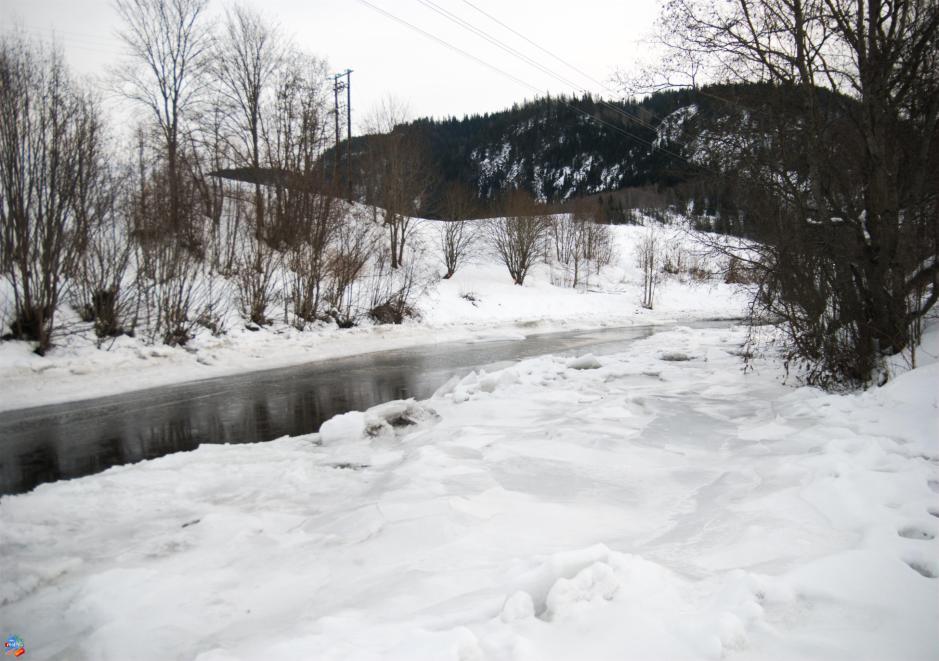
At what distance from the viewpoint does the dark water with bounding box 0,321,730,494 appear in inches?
264

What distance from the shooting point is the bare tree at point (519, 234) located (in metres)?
36.4

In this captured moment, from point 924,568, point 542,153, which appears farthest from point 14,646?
point 542,153

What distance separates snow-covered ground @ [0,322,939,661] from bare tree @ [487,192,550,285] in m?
30.5

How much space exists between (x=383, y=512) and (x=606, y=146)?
131004mm

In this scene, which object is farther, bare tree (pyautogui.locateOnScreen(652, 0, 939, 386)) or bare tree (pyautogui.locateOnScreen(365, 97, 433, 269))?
bare tree (pyautogui.locateOnScreen(365, 97, 433, 269))

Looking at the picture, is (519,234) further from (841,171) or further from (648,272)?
(841,171)

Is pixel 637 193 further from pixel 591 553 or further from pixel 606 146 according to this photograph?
pixel 591 553

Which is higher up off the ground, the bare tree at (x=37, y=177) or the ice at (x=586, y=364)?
the bare tree at (x=37, y=177)

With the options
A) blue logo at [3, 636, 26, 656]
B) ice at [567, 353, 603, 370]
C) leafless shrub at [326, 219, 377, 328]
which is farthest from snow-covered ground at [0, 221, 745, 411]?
blue logo at [3, 636, 26, 656]

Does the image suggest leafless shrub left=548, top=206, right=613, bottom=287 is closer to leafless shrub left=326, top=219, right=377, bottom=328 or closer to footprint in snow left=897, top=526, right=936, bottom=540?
leafless shrub left=326, top=219, right=377, bottom=328

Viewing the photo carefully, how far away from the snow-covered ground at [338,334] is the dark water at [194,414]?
1.28m

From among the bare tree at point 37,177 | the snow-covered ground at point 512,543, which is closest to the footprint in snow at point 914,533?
the snow-covered ground at point 512,543

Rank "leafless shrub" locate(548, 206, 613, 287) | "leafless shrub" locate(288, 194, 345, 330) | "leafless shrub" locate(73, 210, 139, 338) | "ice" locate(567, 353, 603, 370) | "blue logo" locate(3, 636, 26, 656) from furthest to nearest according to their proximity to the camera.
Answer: "leafless shrub" locate(548, 206, 613, 287), "leafless shrub" locate(288, 194, 345, 330), "leafless shrub" locate(73, 210, 139, 338), "ice" locate(567, 353, 603, 370), "blue logo" locate(3, 636, 26, 656)

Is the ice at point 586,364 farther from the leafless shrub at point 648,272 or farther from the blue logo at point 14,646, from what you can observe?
the leafless shrub at point 648,272
